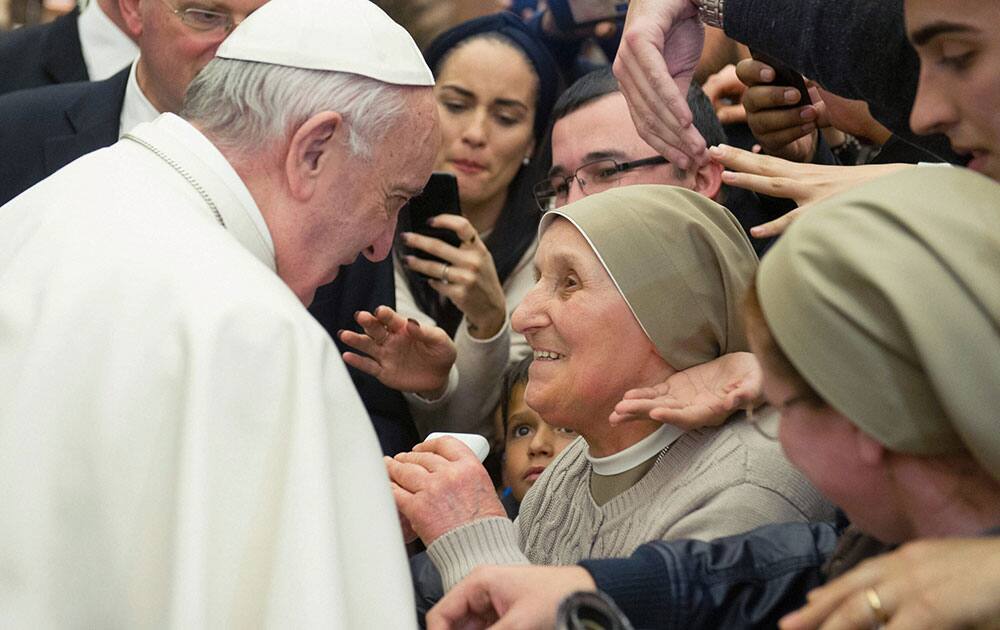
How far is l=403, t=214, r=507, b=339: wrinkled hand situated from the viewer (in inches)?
180

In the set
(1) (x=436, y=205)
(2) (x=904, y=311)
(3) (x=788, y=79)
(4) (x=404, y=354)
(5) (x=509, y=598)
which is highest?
(2) (x=904, y=311)

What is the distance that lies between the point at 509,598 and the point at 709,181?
202 centimetres

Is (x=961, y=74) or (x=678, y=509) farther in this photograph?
(x=678, y=509)

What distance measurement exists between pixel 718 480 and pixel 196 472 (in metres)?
1.10

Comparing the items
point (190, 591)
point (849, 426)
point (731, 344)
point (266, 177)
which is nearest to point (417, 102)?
point (266, 177)

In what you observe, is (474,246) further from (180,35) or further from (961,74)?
(961,74)

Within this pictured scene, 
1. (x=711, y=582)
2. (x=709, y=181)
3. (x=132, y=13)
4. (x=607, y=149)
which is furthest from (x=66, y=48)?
(x=711, y=582)

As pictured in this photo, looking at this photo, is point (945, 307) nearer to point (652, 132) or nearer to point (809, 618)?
point (809, 618)

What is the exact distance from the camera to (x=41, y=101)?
4.80m

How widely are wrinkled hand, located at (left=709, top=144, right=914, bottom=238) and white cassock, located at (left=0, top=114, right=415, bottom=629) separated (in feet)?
3.06

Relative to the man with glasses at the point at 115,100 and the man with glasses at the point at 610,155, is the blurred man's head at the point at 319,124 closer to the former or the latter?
the man with glasses at the point at 610,155

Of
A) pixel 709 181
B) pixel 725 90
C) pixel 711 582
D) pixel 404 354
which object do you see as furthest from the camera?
pixel 725 90

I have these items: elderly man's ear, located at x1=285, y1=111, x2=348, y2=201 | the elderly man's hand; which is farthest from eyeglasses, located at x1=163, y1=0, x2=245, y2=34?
the elderly man's hand

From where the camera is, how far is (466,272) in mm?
4559
